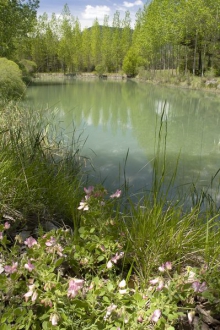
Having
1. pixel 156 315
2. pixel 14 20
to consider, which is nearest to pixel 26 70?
pixel 14 20

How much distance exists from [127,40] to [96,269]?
41131 millimetres

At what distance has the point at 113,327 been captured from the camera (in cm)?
Result: 89

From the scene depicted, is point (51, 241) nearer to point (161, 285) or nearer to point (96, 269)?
point (96, 269)

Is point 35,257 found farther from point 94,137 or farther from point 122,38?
point 122,38

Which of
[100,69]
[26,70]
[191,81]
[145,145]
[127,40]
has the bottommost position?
[145,145]

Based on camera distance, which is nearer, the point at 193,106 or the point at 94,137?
the point at 94,137

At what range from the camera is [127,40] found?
38.7 metres

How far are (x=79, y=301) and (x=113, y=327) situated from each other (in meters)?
0.13

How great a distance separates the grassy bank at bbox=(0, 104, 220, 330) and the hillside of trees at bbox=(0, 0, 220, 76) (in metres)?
2.15

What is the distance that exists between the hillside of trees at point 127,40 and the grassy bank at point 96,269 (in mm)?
2149

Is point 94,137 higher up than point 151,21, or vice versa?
point 151,21

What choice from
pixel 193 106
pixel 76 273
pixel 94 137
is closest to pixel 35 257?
pixel 76 273

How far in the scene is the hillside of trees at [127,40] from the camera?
1336 cm

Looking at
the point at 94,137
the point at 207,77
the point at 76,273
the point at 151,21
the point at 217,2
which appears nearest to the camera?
the point at 76,273
